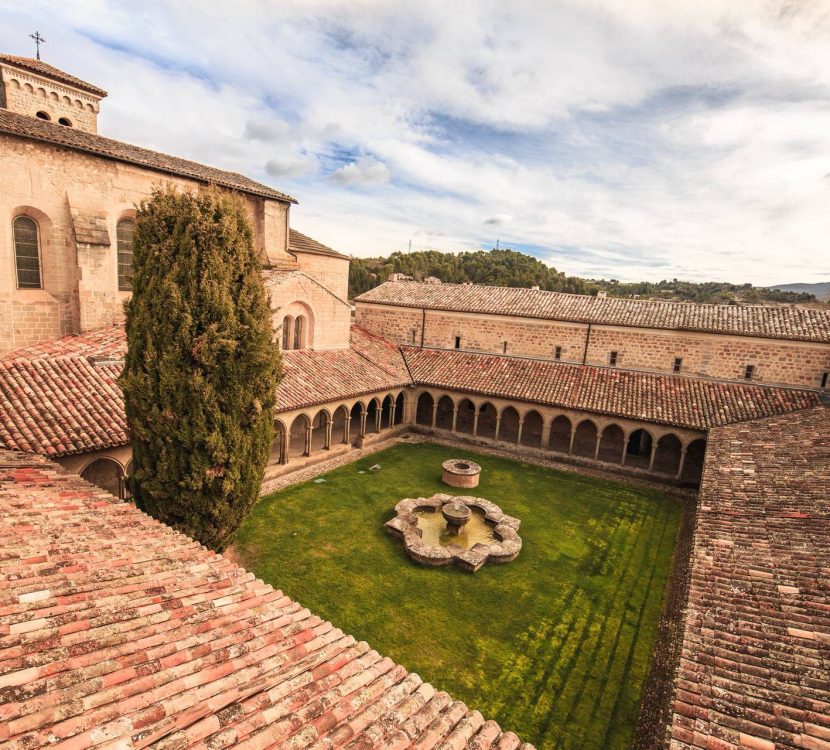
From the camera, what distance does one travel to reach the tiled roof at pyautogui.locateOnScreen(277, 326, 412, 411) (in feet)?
59.4

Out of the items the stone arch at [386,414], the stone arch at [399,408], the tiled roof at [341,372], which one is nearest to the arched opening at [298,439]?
the tiled roof at [341,372]

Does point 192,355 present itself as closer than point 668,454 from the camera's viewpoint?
Yes

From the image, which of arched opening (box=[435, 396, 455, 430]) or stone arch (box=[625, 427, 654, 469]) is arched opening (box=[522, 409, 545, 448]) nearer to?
arched opening (box=[435, 396, 455, 430])

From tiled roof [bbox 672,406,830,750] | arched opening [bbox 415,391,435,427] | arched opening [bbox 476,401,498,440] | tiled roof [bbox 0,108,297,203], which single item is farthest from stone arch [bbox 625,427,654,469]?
tiled roof [bbox 0,108,297,203]

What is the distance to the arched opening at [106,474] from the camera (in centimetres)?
1229

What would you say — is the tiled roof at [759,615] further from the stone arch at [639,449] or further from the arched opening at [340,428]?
the arched opening at [340,428]

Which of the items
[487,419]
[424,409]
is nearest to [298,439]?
[424,409]

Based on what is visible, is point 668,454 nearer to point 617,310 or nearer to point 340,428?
point 617,310

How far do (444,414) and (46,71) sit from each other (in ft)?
74.0

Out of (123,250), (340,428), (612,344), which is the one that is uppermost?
(123,250)

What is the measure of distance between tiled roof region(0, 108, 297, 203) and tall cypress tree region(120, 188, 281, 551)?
253cm

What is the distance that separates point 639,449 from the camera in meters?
22.5

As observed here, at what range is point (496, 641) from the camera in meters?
10.2

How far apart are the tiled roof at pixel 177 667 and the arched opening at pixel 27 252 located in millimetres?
12673
